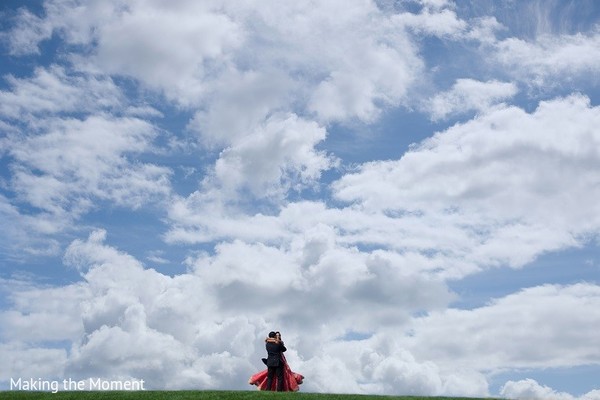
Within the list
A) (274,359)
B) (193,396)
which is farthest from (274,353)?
(193,396)

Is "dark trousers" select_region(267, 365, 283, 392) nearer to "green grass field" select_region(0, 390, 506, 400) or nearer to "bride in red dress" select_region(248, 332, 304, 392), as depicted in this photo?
"bride in red dress" select_region(248, 332, 304, 392)

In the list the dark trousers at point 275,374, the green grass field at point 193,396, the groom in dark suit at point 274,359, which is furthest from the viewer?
the dark trousers at point 275,374

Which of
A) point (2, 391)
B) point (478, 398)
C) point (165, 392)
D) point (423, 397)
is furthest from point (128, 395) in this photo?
point (478, 398)

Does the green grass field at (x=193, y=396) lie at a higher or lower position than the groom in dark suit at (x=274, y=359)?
lower

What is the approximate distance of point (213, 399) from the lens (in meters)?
33.7

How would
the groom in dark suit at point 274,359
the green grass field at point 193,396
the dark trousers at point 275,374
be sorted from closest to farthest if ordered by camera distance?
1. the green grass field at point 193,396
2. the groom in dark suit at point 274,359
3. the dark trousers at point 275,374

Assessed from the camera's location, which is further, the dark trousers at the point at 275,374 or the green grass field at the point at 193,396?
the dark trousers at the point at 275,374

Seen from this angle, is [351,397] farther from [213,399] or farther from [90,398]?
[90,398]

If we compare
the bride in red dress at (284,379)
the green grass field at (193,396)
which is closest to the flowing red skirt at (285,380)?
the bride in red dress at (284,379)

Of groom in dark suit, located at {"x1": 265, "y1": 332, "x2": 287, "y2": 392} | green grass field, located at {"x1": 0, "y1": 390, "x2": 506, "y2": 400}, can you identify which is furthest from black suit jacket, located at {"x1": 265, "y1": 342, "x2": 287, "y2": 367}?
green grass field, located at {"x1": 0, "y1": 390, "x2": 506, "y2": 400}

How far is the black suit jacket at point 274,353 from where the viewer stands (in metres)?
39.6

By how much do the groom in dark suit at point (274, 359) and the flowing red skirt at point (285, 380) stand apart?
20 cm

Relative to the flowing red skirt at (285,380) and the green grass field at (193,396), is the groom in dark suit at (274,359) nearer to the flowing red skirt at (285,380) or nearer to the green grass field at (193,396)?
the flowing red skirt at (285,380)

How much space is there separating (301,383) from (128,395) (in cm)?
1044
